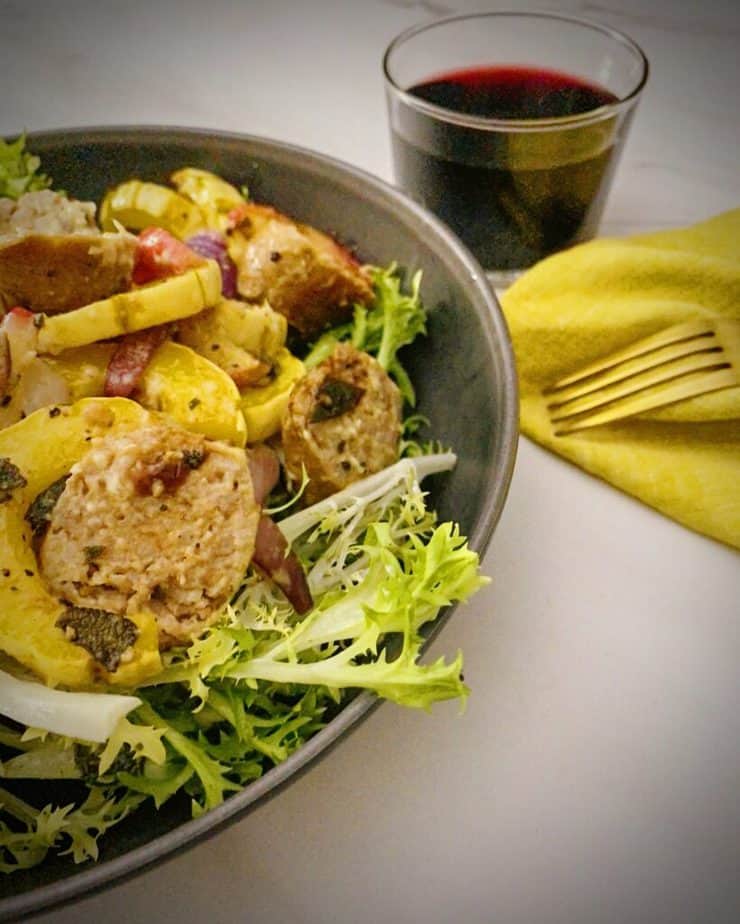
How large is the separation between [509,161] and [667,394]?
0.40 m

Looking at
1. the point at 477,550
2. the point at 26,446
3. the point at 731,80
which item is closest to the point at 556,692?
the point at 477,550

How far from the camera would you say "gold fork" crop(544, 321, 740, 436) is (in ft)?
3.96

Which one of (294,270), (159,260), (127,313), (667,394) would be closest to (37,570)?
(127,313)

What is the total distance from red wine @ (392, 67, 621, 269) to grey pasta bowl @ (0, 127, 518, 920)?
16cm

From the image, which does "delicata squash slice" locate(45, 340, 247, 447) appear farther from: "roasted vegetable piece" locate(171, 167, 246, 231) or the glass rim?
the glass rim

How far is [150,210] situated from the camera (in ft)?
4.24

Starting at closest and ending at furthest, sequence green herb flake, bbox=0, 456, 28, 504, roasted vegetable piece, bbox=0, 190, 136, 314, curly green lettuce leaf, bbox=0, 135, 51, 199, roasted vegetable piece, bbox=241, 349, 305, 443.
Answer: green herb flake, bbox=0, 456, 28, 504 → roasted vegetable piece, bbox=0, 190, 136, 314 → roasted vegetable piece, bbox=241, 349, 305, 443 → curly green lettuce leaf, bbox=0, 135, 51, 199

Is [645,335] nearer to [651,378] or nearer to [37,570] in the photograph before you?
[651,378]

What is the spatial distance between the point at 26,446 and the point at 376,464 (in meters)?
0.39

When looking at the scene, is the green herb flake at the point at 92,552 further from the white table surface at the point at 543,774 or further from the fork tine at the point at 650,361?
the fork tine at the point at 650,361

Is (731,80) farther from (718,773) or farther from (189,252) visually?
(718,773)

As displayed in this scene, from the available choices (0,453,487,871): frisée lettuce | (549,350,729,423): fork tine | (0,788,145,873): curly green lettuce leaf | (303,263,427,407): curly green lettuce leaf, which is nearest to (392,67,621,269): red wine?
(303,263,427,407): curly green lettuce leaf

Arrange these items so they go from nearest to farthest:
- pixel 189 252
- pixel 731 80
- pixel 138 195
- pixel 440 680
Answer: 1. pixel 440 680
2. pixel 189 252
3. pixel 138 195
4. pixel 731 80

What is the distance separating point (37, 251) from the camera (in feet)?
3.44
